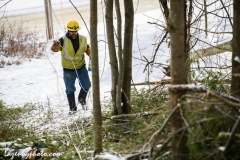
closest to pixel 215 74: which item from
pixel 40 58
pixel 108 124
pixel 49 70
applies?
pixel 108 124

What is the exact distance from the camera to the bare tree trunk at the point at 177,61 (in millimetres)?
2248

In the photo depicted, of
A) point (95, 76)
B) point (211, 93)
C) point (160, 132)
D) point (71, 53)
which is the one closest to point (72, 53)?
point (71, 53)

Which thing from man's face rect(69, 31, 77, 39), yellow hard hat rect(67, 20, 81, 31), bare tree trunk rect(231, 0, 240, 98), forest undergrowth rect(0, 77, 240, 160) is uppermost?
yellow hard hat rect(67, 20, 81, 31)

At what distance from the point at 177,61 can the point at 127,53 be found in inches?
99.1

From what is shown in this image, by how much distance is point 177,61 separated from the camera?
2.30 m

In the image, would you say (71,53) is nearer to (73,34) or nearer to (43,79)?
(73,34)

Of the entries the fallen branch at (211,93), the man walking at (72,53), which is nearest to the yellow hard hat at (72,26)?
the man walking at (72,53)

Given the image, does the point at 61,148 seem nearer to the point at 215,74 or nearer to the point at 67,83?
the point at 215,74

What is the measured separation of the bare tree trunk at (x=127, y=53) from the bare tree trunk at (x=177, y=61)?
2335 millimetres

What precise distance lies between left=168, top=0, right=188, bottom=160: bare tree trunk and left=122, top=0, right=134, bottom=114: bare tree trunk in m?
2.34

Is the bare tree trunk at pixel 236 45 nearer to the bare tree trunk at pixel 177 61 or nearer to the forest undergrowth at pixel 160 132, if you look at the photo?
the forest undergrowth at pixel 160 132

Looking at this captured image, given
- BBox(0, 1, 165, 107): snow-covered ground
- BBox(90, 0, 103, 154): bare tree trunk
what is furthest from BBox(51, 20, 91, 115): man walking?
BBox(90, 0, 103, 154): bare tree trunk

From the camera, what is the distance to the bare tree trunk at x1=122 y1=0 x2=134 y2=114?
470 centimetres

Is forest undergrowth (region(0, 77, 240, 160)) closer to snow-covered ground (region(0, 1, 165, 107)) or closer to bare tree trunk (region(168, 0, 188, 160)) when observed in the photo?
bare tree trunk (region(168, 0, 188, 160))
